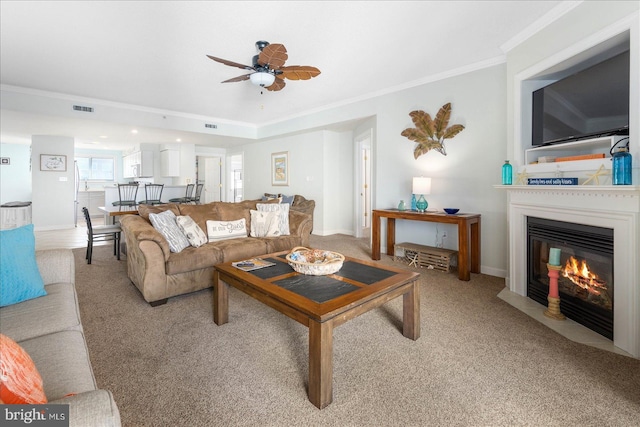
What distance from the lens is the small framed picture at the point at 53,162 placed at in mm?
7066

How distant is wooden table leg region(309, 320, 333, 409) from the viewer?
1.43 metres

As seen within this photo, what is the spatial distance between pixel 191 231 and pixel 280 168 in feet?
13.8

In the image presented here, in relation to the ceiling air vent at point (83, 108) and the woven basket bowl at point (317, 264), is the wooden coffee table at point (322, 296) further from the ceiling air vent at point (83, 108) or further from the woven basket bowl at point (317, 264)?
the ceiling air vent at point (83, 108)

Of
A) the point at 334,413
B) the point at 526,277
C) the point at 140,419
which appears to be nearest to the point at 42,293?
the point at 140,419

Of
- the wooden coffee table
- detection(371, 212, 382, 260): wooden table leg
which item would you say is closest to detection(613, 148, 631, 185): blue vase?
the wooden coffee table

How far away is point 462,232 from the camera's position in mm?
3363

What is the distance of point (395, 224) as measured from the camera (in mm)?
4594

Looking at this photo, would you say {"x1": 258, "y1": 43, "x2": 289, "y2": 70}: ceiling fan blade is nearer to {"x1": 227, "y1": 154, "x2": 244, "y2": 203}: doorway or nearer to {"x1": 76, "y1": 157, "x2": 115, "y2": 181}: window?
{"x1": 227, "y1": 154, "x2": 244, "y2": 203}: doorway

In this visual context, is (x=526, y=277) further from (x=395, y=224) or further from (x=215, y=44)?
(x=215, y=44)

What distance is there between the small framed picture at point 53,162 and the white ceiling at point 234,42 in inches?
94.6

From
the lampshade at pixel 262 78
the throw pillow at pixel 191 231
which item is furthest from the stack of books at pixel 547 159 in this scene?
the throw pillow at pixel 191 231

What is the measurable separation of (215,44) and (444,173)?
308 centimetres

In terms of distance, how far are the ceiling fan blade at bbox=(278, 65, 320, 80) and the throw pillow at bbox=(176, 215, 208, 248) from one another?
1.80 meters

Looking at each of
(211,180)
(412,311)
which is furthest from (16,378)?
(211,180)
